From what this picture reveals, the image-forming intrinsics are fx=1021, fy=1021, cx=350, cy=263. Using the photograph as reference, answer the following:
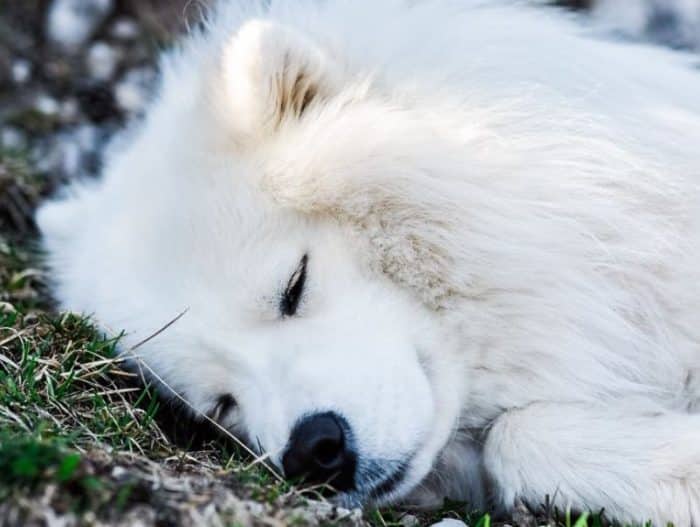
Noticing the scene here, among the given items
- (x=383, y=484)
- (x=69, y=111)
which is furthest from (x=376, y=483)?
(x=69, y=111)

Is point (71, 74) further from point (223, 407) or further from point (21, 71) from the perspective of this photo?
point (223, 407)

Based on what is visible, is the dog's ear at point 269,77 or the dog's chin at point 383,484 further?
the dog's ear at point 269,77

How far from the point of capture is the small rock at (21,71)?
660 cm

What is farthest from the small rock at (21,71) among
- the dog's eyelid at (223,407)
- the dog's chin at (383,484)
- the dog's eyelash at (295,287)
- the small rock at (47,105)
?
the dog's chin at (383,484)

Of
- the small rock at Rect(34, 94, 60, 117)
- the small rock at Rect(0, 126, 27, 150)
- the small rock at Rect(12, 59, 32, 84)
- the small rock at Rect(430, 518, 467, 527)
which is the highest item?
the small rock at Rect(12, 59, 32, 84)

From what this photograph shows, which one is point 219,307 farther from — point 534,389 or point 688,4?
point 688,4

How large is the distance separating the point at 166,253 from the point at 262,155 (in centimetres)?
45

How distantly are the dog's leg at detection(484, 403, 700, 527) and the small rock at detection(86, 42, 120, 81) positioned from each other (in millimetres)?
4582

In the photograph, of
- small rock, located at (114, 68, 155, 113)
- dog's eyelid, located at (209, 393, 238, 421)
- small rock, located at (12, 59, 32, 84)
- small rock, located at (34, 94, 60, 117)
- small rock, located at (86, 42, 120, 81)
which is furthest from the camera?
small rock, located at (86, 42, 120, 81)

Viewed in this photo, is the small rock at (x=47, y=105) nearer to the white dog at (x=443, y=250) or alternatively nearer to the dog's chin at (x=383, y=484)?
the white dog at (x=443, y=250)

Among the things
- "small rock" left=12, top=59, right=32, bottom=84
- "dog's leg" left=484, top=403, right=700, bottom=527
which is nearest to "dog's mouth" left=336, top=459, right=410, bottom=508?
"dog's leg" left=484, top=403, right=700, bottom=527

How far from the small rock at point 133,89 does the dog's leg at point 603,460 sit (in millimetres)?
4095

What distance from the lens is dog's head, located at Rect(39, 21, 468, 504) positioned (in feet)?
9.13

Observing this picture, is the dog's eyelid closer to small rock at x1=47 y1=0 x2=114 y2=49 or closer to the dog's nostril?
the dog's nostril
